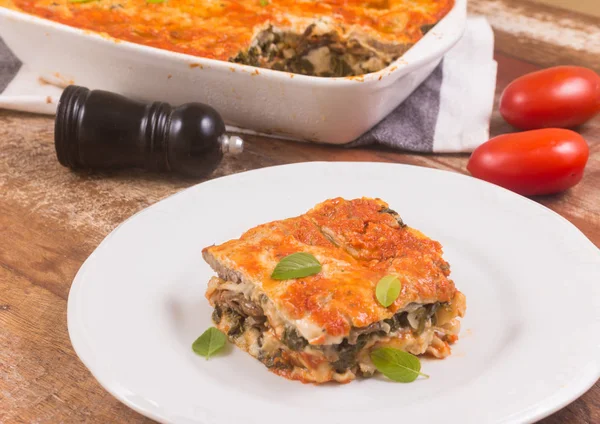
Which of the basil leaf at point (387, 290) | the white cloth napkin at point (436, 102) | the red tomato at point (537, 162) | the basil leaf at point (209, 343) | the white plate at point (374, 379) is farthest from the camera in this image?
the white cloth napkin at point (436, 102)

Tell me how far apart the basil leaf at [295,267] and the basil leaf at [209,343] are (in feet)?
0.90

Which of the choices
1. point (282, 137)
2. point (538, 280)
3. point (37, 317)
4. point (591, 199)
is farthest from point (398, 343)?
point (282, 137)

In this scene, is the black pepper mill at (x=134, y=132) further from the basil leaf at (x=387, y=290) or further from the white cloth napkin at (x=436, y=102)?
the basil leaf at (x=387, y=290)

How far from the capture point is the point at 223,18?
4293 millimetres

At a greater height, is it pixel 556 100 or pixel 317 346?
pixel 317 346

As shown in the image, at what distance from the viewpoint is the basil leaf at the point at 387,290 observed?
211cm

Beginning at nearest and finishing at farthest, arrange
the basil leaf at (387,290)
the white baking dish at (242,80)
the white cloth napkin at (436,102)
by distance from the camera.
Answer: the basil leaf at (387,290) < the white baking dish at (242,80) < the white cloth napkin at (436,102)

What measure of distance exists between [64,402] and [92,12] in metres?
2.60

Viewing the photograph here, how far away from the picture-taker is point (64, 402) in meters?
2.29

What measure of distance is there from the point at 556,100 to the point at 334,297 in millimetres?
2392

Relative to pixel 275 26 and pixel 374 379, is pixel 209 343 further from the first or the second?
pixel 275 26

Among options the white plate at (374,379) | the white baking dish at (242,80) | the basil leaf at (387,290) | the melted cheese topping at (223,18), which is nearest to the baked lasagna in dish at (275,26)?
the melted cheese topping at (223,18)

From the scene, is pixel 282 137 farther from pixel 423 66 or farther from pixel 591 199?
pixel 591 199

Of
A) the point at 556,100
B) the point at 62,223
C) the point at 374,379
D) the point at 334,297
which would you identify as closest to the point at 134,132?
the point at 62,223
